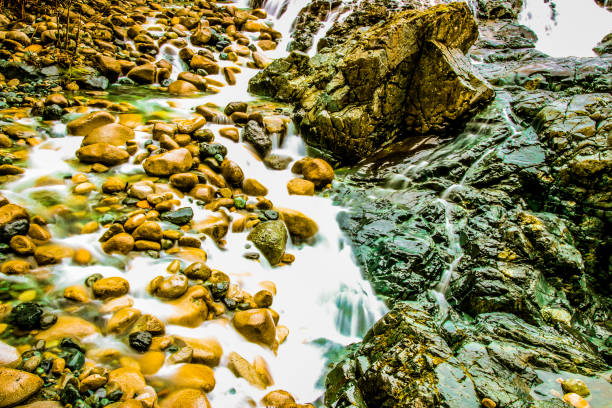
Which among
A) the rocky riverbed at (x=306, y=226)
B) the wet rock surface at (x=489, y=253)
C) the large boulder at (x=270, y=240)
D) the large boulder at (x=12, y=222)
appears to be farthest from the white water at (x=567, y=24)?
the large boulder at (x=12, y=222)

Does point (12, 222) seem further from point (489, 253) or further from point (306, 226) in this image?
point (489, 253)

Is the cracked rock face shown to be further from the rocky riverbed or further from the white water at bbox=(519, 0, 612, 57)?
the white water at bbox=(519, 0, 612, 57)

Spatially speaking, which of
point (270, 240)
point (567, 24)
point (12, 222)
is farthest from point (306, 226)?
point (567, 24)

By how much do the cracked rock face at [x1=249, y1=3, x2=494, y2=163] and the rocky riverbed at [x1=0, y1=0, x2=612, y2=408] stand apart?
52 millimetres

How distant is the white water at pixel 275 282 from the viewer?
10.7ft

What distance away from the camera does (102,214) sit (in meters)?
4.15

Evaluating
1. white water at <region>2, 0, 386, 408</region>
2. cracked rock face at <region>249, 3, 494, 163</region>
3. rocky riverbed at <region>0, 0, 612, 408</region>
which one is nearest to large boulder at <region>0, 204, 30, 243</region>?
rocky riverbed at <region>0, 0, 612, 408</region>

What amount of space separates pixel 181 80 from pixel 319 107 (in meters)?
4.38

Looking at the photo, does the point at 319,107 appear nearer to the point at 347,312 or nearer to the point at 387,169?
the point at 387,169

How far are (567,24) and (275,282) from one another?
18.4 metres

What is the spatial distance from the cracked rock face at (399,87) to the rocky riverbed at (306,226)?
0.17 ft

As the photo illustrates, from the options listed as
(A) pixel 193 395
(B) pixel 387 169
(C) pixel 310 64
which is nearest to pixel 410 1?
(C) pixel 310 64

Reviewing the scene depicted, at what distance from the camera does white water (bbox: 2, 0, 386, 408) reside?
10.7 ft

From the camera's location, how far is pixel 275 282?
4.36 meters
